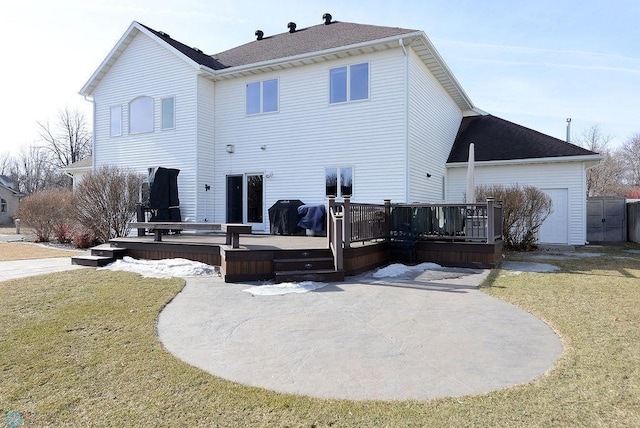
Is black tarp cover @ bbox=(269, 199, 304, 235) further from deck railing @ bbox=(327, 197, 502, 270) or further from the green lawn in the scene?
the green lawn

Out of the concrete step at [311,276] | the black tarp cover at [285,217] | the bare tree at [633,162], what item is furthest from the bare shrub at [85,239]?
the bare tree at [633,162]

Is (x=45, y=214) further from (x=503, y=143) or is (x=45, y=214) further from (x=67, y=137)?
(x=67, y=137)

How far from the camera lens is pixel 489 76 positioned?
54.3 ft

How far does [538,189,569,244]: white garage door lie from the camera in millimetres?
14023

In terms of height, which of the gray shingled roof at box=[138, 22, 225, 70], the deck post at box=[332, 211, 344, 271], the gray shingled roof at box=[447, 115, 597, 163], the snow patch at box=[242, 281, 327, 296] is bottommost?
the snow patch at box=[242, 281, 327, 296]

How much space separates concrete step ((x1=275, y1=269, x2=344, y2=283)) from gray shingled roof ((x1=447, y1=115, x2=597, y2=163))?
9872mm

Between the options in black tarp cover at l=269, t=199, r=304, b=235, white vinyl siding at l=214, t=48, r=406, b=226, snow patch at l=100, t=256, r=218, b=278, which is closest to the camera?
snow patch at l=100, t=256, r=218, b=278

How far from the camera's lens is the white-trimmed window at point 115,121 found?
1558cm

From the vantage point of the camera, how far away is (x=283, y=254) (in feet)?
24.8

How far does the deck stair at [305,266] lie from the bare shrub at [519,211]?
6.72m

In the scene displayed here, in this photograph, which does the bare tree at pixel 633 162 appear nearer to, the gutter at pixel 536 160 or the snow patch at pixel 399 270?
the gutter at pixel 536 160

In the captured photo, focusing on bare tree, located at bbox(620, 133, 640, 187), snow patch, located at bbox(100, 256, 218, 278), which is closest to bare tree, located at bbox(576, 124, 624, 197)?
bare tree, located at bbox(620, 133, 640, 187)

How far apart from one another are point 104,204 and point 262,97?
6.31 metres

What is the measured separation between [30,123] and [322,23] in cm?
4393
